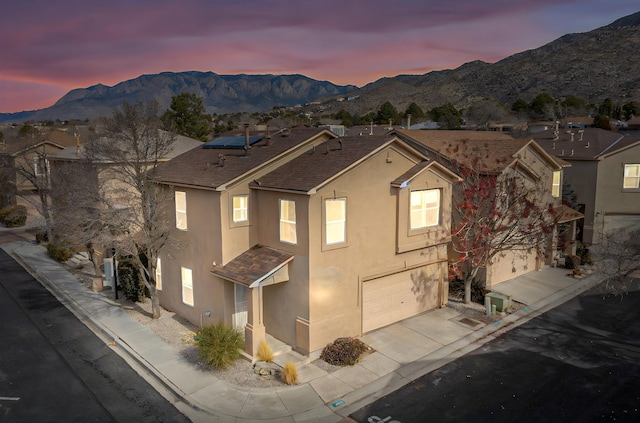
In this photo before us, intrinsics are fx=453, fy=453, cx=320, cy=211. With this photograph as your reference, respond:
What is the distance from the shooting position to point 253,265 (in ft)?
51.9

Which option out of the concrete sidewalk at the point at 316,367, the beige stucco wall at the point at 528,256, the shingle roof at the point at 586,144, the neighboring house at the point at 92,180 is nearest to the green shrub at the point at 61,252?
the neighboring house at the point at 92,180

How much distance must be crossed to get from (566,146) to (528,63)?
10033 cm

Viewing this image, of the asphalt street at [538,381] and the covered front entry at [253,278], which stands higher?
the covered front entry at [253,278]

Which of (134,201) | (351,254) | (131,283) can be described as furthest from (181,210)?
(351,254)

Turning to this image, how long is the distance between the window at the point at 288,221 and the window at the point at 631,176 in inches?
985

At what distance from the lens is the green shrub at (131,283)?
20688mm

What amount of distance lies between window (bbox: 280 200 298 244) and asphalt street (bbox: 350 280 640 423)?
6046 millimetres

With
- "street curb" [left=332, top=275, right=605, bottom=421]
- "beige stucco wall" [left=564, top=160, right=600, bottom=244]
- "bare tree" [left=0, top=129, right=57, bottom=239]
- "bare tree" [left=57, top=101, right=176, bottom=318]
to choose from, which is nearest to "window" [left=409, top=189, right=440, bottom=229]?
"street curb" [left=332, top=275, right=605, bottom=421]

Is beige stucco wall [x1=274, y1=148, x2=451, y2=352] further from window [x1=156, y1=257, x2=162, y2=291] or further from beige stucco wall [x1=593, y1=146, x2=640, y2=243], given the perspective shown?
beige stucco wall [x1=593, y1=146, x2=640, y2=243]

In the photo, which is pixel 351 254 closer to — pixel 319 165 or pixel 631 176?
pixel 319 165

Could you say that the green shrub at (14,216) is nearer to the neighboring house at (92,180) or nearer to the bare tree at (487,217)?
the neighboring house at (92,180)

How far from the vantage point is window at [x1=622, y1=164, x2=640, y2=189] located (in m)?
29.5

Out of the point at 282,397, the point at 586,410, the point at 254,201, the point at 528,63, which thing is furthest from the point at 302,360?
the point at 528,63

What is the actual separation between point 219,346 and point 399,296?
7.49 metres
